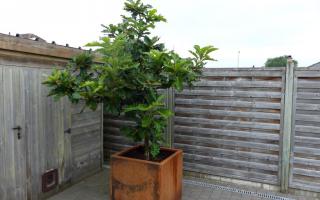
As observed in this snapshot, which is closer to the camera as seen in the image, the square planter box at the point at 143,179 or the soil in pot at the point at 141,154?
the square planter box at the point at 143,179

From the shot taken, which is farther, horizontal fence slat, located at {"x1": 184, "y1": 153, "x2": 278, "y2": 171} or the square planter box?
horizontal fence slat, located at {"x1": 184, "y1": 153, "x2": 278, "y2": 171}

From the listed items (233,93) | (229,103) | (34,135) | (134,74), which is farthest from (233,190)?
(34,135)

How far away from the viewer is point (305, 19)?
5.82m

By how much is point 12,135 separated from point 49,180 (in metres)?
0.80

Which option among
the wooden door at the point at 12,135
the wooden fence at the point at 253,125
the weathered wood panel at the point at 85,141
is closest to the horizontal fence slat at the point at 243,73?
the wooden fence at the point at 253,125

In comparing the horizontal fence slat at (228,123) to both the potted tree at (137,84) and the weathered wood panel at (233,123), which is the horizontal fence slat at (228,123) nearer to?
the weathered wood panel at (233,123)

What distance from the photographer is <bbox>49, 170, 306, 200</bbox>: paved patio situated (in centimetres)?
302

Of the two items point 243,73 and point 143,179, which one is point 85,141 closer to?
point 143,179

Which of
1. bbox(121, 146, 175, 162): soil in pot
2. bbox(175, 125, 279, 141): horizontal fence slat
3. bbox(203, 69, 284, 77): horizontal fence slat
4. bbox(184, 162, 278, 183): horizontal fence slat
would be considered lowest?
bbox(184, 162, 278, 183): horizontal fence slat

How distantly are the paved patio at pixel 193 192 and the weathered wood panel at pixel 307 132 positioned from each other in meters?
0.28

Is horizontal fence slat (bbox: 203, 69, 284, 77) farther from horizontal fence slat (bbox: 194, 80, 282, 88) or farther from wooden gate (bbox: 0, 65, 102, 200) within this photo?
wooden gate (bbox: 0, 65, 102, 200)

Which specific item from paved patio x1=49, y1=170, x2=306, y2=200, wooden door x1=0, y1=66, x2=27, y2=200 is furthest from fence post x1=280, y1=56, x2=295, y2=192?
wooden door x1=0, y1=66, x2=27, y2=200

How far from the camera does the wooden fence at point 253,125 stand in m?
2.95

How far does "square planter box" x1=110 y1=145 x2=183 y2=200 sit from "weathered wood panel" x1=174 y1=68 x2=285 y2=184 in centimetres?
92
